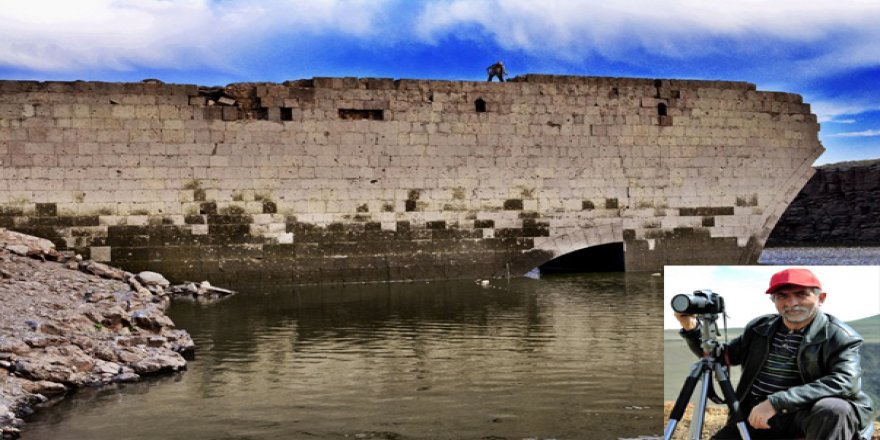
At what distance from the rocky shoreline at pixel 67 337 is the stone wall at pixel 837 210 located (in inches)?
949

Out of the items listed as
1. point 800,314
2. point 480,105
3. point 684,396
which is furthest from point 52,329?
point 480,105

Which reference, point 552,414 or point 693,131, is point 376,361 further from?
point 693,131

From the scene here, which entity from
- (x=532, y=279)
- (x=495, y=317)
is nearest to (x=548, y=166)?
(x=532, y=279)

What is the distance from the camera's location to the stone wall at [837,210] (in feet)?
97.3

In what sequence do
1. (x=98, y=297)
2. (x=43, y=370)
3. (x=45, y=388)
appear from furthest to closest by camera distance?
(x=98, y=297), (x=43, y=370), (x=45, y=388)

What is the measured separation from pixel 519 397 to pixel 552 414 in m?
0.51

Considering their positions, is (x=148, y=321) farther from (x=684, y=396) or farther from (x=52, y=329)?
→ (x=684, y=396)

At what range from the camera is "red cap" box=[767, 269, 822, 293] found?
2861 millimetres

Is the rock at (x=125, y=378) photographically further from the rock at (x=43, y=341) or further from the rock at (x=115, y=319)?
the rock at (x=115, y=319)

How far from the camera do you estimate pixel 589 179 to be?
48.4 feet

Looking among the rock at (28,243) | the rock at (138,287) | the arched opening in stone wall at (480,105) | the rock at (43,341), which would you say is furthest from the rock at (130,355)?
the arched opening in stone wall at (480,105)

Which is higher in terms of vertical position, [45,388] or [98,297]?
[98,297]

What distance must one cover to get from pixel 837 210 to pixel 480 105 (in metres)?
20.2

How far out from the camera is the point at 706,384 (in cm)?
305
